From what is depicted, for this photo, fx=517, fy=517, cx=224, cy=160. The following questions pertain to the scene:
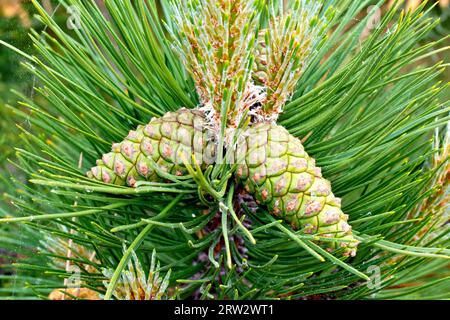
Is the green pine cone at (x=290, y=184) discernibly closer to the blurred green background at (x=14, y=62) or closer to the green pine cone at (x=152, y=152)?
the green pine cone at (x=152, y=152)

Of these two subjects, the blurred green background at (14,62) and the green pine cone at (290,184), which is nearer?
the green pine cone at (290,184)

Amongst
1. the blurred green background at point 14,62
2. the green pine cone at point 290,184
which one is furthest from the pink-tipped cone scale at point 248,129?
the blurred green background at point 14,62

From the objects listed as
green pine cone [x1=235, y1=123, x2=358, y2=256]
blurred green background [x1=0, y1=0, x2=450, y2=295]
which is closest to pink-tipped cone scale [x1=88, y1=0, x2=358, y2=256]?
green pine cone [x1=235, y1=123, x2=358, y2=256]

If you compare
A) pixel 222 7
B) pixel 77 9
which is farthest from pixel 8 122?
pixel 222 7

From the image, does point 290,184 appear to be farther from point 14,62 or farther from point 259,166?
point 14,62

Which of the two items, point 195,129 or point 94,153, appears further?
point 94,153
